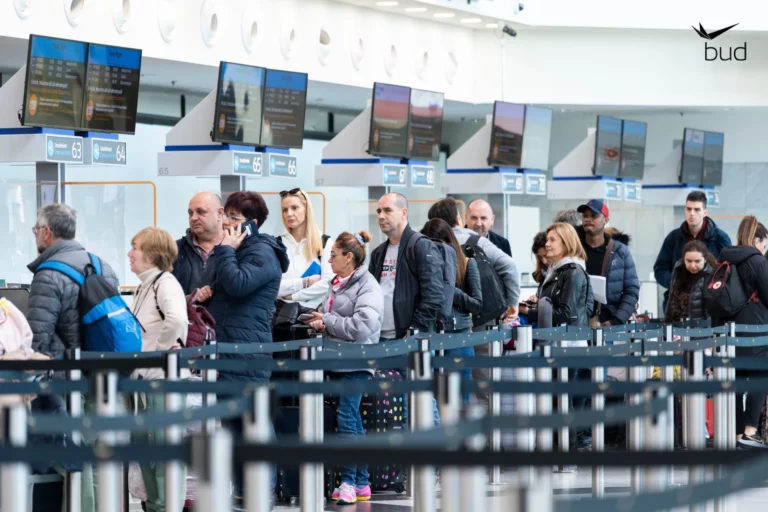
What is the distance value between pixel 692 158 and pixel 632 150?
1.84m

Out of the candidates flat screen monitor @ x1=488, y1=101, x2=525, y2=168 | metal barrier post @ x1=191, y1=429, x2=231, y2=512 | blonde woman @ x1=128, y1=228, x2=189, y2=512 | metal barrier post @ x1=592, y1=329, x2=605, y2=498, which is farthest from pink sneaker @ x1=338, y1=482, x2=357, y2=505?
flat screen monitor @ x1=488, y1=101, x2=525, y2=168

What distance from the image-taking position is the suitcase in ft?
23.7

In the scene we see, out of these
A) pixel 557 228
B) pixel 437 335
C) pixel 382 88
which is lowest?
pixel 437 335

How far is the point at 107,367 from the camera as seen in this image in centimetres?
487

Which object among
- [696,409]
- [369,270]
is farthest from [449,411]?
[369,270]

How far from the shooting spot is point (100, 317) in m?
5.94

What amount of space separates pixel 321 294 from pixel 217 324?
58.4 inches

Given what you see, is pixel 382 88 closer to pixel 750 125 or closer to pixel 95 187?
pixel 95 187

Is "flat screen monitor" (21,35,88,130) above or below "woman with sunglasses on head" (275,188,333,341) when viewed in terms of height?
above

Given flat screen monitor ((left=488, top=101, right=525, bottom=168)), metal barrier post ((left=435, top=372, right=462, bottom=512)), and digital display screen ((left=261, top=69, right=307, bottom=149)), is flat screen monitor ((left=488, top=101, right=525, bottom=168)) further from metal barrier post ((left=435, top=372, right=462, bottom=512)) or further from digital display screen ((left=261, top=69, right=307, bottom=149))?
metal barrier post ((left=435, top=372, right=462, bottom=512))

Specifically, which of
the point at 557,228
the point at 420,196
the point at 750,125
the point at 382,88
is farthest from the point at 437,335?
the point at 750,125

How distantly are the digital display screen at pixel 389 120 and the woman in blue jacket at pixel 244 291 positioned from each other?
6538 millimetres

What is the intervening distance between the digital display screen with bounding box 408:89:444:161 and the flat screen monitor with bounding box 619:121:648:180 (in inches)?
168

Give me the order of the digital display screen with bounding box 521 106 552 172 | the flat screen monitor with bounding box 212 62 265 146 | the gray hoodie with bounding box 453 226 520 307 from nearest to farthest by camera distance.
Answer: the gray hoodie with bounding box 453 226 520 307, the flat screen monitor with bounding box 212 62 265 146, the digital display screen with bounding box 521 106 552 172
